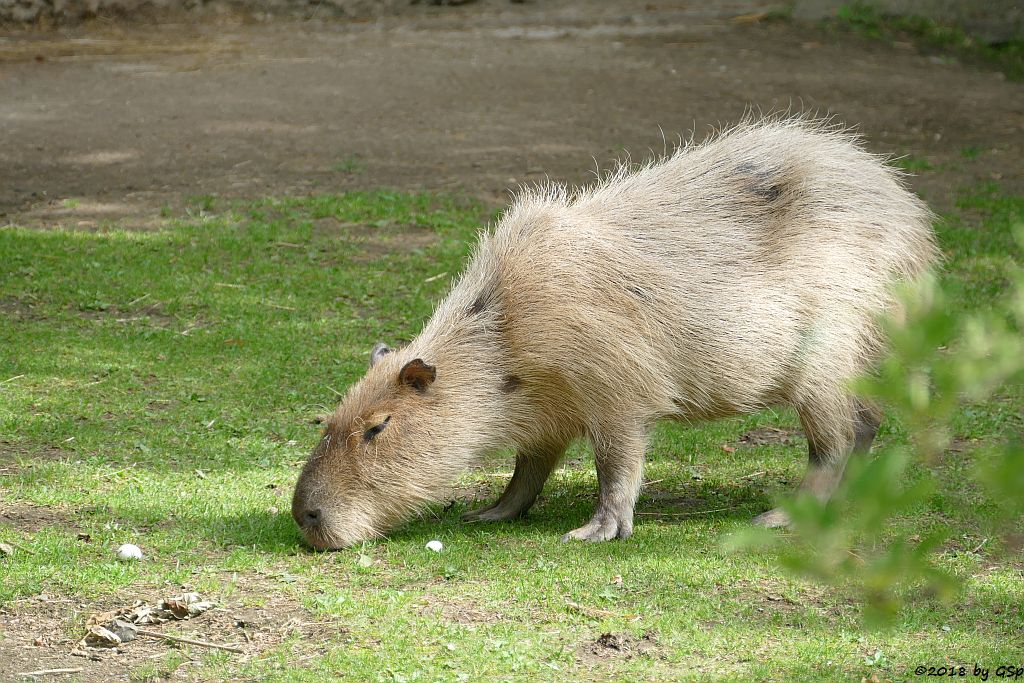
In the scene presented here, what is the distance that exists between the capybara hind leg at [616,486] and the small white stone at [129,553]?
1550 millimetres

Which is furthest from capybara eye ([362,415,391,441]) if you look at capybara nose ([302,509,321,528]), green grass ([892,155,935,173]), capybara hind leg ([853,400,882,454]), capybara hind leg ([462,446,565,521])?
green grass ([892,155,935,173])

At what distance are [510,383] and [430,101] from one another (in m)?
7.75

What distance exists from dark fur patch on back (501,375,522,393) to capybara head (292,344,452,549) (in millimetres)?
278

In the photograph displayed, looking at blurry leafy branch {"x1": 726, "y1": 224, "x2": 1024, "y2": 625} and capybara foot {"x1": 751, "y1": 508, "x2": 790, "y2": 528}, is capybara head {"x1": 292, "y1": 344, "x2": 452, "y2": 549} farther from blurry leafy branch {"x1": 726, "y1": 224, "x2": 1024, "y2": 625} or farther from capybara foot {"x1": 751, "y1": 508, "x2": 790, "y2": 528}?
blurry leafy branch {"x1": 726, "y1": 224, "x2": 1024, "y2": 625}

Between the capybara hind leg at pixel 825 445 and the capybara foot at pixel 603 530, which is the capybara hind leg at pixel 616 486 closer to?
the capybara foot at pixel 603 530

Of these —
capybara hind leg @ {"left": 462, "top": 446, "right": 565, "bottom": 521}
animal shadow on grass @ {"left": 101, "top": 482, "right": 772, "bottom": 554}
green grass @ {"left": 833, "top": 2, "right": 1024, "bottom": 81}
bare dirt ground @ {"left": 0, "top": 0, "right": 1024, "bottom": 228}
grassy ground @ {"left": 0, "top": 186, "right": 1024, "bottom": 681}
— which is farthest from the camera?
green grass @ {"left": 833, "top": 2, "right": 1024, "bottom": 81}

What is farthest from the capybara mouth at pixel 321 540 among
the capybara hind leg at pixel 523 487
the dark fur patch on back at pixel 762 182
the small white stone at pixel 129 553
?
the dark fur patch on back at pixel 762 182

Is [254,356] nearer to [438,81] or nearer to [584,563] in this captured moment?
[584,563]

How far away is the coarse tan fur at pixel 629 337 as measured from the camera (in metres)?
4.59

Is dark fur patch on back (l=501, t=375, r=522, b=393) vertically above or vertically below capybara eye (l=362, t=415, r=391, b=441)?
above

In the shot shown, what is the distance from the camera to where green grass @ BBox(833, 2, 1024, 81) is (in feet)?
45.5

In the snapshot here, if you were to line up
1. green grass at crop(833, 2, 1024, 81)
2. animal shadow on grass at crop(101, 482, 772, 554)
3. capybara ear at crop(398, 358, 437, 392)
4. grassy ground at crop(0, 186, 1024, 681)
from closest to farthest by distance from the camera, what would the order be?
1. grassy ground at crop(0, 186, 1024, 681)
2. capybara ear at crop(398, 358, 437, 392)
3. animal shadow on grass at crop(101, 482, 772, 554)
4. green grass at crop(833, 2, 1024, 81)

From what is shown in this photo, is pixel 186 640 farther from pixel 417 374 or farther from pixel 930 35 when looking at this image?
pixel 930 35

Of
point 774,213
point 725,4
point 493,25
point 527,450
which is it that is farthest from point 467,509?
point 725,4
